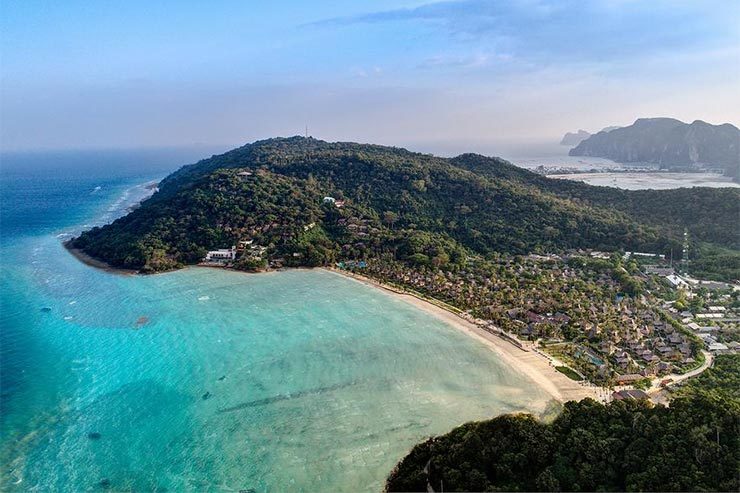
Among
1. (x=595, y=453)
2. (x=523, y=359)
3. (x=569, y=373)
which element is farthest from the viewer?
(x=523, y=359)

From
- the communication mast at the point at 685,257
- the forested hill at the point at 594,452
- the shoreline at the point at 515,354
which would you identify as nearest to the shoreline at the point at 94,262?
the shoreline at the point at 515,354

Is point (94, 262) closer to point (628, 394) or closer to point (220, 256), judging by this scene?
point (220, 256)

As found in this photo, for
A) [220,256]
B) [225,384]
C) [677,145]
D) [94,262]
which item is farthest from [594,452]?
[677,145]

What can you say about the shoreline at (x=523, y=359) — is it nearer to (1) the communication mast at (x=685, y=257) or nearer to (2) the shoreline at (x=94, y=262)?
(1) the communication mast at (x=685, y=257)

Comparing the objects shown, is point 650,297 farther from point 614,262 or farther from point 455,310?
point 455,310

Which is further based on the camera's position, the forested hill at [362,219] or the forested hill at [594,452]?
the forested hill at [362,219]

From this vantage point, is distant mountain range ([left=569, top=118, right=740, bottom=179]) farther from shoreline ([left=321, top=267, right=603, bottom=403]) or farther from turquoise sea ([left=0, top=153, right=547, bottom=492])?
turquoise sea ([left=0, top=153, right=547, bottom=492])
